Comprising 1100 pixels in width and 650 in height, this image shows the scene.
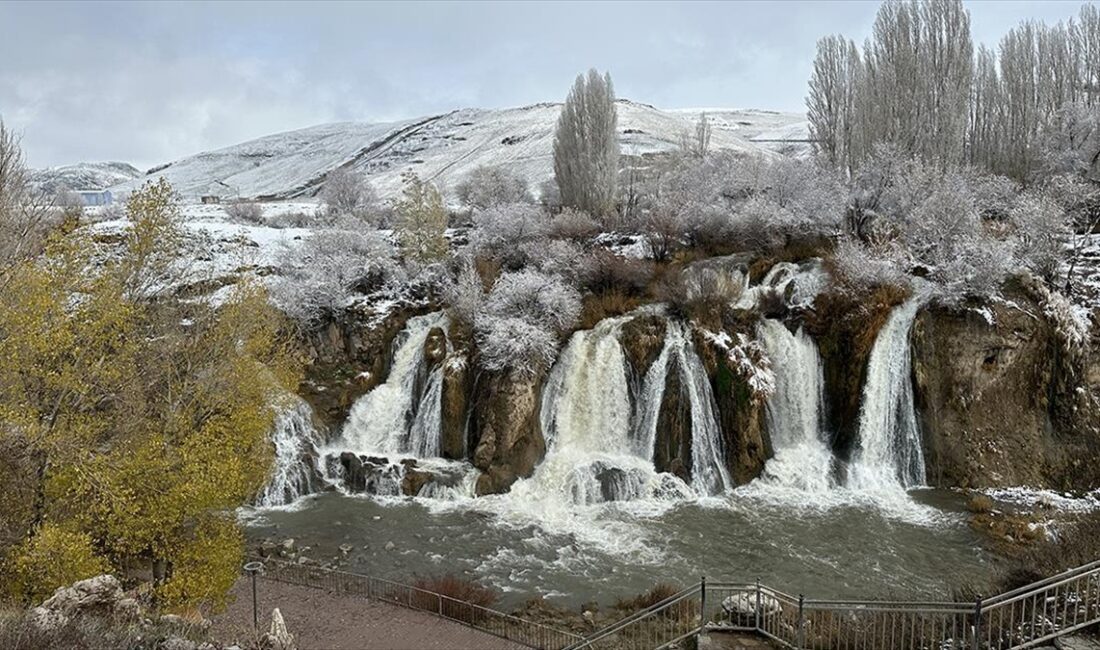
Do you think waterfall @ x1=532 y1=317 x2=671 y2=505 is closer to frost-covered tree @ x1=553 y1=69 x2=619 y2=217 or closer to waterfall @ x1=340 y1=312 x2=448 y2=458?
waterfall @ x1=340 y1=312 x2=448 y2=458

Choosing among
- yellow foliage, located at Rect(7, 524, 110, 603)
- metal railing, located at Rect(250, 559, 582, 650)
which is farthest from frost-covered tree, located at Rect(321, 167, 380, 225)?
yellow foliage, located at Rect(7, 524, 110, 603)

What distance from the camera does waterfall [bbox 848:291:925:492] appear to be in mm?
21656

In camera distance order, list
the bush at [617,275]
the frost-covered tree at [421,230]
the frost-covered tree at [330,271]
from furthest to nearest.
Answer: the frost-covered tree at [421,230] < the bush at [617,275] < the frost-covered tree at [330,271]

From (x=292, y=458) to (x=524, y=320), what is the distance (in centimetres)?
942

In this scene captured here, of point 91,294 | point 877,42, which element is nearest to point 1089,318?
point 877,42

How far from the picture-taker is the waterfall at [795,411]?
22.0 metres

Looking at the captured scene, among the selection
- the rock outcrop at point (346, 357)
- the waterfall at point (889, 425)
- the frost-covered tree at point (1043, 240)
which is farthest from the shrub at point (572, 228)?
the frost-covered tree at point (1043, 240)

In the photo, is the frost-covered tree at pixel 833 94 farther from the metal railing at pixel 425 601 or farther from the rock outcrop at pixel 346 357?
the metal railing at pixel 425 601

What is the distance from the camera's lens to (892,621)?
10.3 m

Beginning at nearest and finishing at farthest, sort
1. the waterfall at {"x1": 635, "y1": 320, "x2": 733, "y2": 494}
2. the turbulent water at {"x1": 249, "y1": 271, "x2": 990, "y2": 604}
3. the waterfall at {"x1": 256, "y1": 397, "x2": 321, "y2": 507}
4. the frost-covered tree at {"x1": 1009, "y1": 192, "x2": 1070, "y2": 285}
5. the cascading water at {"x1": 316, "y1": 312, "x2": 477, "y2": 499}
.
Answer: the turbulent water at {"x1": 249, "y1": 271, "x2": 990, "y2": 604}, the waterfall at {"x1": 256, "y1": 397, "x2": 321, "y2": 507}, the cascading water at {"x1": 316, "y1": 312, "x2": 477, "y2": 499}, the waterfall at {"x1": 635, "y1": 320, "x2": 733, "y2": 494}, the frost-covered tree at {"x1": 1009, "y1": 192, "x2": 1070, "y2": 285}

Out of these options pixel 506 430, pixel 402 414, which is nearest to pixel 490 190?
pixel 402 414

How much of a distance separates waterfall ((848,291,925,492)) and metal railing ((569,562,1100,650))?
9.58 meters

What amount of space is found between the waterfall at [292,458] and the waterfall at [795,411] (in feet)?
51.0

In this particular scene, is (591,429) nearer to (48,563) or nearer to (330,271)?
(330,271)
